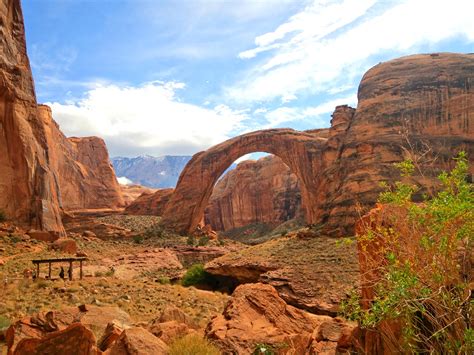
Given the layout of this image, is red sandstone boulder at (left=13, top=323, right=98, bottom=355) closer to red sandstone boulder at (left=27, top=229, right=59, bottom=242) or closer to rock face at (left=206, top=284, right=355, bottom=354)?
rock face at (left=206, top=284, right=355, bottom=354)

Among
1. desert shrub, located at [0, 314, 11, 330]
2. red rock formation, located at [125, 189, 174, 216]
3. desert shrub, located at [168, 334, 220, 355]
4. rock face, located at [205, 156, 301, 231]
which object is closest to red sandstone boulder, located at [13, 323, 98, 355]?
desert shrub, located at [168, 334, 220, 355]

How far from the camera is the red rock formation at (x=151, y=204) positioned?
1884 inches


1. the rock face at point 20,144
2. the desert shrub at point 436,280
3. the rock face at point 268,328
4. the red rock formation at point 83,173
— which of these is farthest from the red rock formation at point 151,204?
the desert shrub at point 436,280

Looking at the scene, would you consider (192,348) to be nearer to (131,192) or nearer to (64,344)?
(64,344)

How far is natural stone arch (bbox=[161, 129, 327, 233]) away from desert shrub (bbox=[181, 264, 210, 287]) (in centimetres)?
1508

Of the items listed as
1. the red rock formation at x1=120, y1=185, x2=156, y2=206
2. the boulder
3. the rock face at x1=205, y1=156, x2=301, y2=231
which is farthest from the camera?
the red rock formation at x1=120, y1=185, x2=156, y2=206

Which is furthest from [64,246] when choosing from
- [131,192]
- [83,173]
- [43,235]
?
[131,192]

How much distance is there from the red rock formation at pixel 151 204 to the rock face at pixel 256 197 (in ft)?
52.1

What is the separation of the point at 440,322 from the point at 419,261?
62 cm

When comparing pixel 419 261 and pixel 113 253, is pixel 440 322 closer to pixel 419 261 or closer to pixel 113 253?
pixel 419 261

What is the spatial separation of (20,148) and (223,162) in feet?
61.5

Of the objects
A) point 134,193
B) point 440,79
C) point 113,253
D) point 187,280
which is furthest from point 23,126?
point 134,193

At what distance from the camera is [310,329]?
8.05 m

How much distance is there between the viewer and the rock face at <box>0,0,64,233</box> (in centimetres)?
2278
